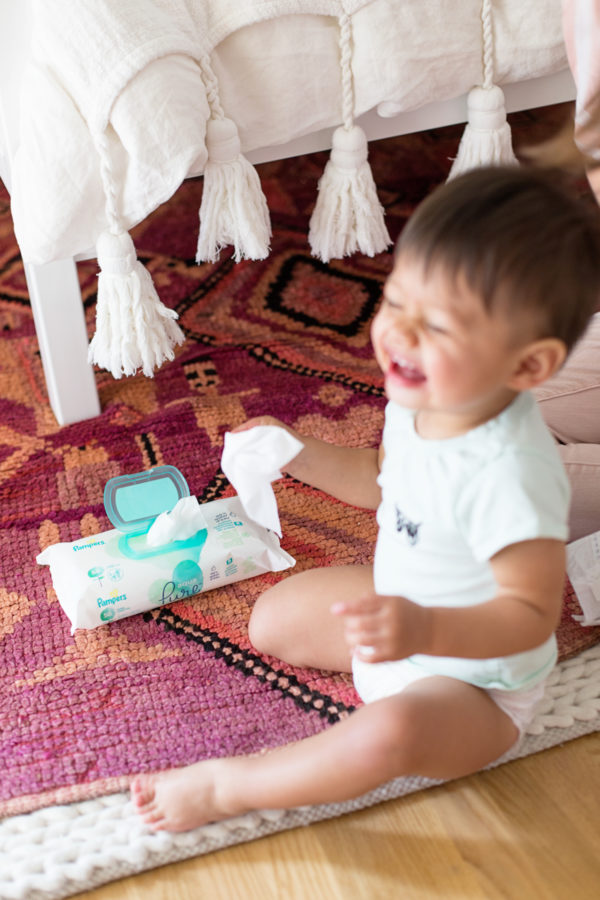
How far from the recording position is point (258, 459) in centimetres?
81

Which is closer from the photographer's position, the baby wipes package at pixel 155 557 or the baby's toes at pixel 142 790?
the baby's toes at pixel 142 790

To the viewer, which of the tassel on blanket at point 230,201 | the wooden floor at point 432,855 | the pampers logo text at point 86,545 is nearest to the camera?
the wooden floor at point 432,855

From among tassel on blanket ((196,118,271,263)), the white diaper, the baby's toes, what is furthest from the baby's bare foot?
tassel on blanket ((196,118,271,263))

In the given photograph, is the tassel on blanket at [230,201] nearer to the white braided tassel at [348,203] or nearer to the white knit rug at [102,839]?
the white braided tassel at [348,203]

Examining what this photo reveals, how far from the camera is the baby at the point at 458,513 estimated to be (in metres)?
0.57

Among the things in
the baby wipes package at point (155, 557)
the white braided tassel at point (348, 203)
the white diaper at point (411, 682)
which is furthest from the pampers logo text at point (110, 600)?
the white braided tassel at point (348, 203)

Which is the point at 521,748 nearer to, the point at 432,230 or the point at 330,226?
the point at 432,230

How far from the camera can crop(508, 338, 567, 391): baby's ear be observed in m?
0.59

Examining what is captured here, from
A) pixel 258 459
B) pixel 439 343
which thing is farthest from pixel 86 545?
pixel 439 343

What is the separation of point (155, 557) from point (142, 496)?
3.9 inches

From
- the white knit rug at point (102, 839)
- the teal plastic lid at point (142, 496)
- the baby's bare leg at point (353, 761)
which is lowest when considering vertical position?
the white knit rug at point (102, 839)

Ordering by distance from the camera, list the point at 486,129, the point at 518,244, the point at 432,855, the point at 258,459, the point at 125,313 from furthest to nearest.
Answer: the point at 486,129, the point at 125,313, the point at 258,459, the point at 432,855, the point at 518,244

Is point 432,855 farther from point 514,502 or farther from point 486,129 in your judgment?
point 486,129

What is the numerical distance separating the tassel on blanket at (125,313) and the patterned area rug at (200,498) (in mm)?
125
